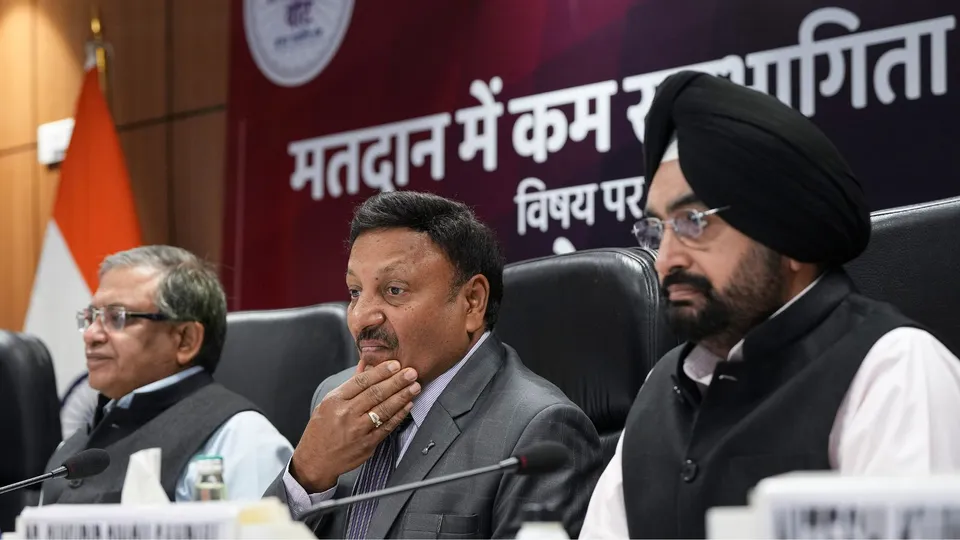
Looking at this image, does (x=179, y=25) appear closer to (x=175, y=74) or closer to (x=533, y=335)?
(x=175, y=74)

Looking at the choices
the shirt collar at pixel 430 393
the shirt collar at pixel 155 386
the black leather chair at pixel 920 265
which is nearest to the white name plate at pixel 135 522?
the shirt collar at pixel 430 393

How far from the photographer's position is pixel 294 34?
442 cm

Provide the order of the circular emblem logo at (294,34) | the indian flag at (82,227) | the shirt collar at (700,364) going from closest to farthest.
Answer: the shirt collar at (700,364) < the circular emblem logo at (294,34) < the indian flag at (82,227)

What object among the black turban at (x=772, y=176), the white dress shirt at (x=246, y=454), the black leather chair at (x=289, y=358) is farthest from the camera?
the black leather chair at (x=289, y=358)

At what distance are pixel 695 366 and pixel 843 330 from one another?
248 mm

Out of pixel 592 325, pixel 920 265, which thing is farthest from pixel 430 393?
pixel 920 265

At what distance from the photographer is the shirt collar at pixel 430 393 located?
2299 millimetres

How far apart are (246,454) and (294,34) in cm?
199

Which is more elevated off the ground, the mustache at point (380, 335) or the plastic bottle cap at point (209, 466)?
the mustache at point (380, 335)

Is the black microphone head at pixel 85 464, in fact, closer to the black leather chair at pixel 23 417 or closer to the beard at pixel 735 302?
the beard at pixel 735 302

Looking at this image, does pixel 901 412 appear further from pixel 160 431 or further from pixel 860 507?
pixel 160 431

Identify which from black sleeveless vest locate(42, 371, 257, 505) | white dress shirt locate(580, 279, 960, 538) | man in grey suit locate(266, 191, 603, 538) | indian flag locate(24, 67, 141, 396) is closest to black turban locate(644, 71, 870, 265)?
white dress shirt locate(580, 279, 960, 538)

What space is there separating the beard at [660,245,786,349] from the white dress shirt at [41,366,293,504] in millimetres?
1332

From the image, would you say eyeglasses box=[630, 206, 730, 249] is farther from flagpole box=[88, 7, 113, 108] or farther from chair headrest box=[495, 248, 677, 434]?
flagpole box=[88, 7, 113, 108]
